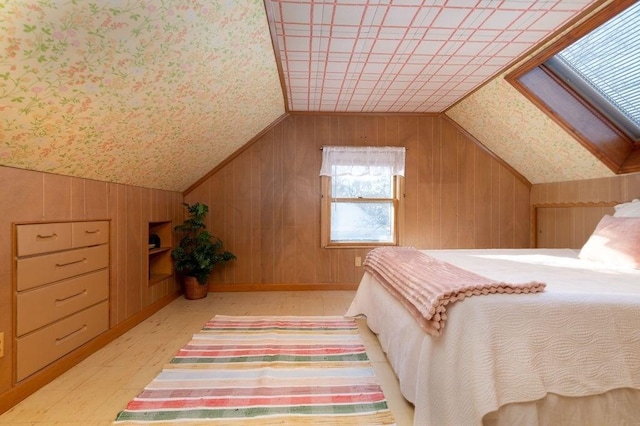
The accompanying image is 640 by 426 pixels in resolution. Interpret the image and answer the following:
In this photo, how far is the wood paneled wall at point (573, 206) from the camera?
298cm

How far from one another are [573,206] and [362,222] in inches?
90.1

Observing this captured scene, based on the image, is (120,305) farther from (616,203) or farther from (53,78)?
(616,203)

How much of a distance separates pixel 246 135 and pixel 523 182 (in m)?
3.53

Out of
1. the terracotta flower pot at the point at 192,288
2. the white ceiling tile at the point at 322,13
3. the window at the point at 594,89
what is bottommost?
the terracotta flower pot at the point at 192,288

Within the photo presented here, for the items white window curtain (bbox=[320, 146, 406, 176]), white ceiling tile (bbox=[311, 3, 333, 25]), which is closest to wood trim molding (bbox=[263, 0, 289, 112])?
white ceiling tile (bbox=[311, 3, 333, 25])

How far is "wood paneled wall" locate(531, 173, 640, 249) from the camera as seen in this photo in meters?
2.98

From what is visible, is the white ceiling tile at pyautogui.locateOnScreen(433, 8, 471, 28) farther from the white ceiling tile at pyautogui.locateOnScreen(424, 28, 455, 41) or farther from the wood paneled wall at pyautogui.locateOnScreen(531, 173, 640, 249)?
Answer: the wood paneled wall at pyautogui.locateOnScreen(531, 173, 640, 249)

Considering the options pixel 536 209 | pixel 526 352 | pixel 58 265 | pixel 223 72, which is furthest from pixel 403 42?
pixel 536 209

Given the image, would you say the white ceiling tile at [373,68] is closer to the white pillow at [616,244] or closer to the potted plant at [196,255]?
the white pillow at [616,244]

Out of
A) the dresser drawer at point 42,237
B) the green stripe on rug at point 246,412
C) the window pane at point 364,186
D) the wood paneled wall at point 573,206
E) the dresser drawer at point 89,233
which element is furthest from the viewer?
the window pane at point 364,186

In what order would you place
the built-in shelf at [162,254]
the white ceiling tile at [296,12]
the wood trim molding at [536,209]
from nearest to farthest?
the white ceiling tile at [296,12]
the wood trim molding at [536,209]
the built-in shelf at [162,254]

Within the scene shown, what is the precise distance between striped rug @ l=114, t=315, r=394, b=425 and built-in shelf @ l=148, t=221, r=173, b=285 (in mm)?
1331

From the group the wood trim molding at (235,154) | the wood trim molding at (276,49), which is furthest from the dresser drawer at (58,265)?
the wood trim molding at (276,49)

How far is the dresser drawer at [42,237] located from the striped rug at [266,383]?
1.00 metres
